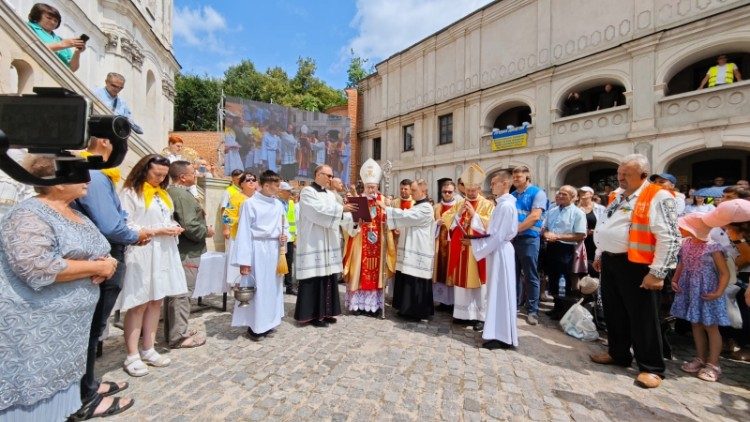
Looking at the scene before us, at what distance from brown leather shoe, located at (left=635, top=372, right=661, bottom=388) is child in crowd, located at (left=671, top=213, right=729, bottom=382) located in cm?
59

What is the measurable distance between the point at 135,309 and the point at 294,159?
19972 millimetres

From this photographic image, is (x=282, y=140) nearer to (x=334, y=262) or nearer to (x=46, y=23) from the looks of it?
(x=46, y=23)

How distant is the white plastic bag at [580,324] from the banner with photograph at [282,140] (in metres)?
18.2

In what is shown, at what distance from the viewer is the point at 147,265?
3256 mm

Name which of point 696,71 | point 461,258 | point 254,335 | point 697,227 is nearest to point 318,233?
point 254,335

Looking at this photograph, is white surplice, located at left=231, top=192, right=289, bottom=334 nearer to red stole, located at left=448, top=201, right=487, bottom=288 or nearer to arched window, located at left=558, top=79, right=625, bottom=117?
red stole, located at left=448, top=201, right=487, bottom=288

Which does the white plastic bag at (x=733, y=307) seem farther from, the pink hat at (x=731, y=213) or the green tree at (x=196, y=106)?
the green tree at (x=196, y=106)

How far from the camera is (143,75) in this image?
1516 cm

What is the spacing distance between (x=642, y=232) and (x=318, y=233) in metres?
3.46

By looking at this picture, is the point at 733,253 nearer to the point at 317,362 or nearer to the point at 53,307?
the point at 317,362

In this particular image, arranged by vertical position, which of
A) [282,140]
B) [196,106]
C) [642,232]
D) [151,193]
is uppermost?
[196,106]

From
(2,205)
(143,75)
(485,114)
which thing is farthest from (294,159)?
(2,205)

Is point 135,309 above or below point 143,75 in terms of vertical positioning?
below

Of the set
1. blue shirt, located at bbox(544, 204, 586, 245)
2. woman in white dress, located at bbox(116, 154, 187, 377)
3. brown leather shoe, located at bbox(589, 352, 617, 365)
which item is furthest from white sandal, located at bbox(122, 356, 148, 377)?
blue shirt, located at bbox(544, 204, 586, 245)
